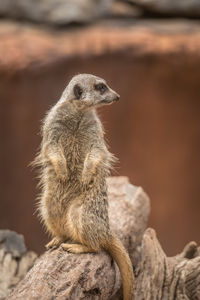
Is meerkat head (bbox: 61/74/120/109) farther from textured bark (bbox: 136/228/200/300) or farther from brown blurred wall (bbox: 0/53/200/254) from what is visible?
brown blurred wall (bbox: 0/53/200/254)

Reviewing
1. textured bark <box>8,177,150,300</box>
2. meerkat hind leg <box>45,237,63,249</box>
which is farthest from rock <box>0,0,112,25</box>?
meerkat hind leg <box>45,237,63,249</box>

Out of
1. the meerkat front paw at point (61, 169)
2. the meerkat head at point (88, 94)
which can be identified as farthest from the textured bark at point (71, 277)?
the meerkat head at point (88, 94)

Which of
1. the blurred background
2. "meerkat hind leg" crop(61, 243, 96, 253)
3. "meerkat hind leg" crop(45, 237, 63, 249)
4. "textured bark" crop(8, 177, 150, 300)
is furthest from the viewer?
the blurred background

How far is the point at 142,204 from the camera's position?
13.3ft

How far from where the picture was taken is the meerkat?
2.96 metres

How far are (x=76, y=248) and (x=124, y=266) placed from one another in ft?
0.99

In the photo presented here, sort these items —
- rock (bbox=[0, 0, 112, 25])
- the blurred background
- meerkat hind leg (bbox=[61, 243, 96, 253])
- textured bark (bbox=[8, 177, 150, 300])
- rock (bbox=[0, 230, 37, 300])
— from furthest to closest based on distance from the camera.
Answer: rock (bbox=[0, 0, 112, 25])
the blurred background
rock (bbox=[0, 230, 37, 300])
meerkat hind leg (bbox=[61, 243, 96, 253])
textured bark (bbox=[8, 177, 150, 300])

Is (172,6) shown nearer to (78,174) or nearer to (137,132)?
(137,132)

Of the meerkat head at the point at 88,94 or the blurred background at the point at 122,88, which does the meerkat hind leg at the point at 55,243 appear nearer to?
the meerkat head at the point at 88,94

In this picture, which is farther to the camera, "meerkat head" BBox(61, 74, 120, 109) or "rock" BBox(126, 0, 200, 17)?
"rock" BBox(126, 0, 200, 17)

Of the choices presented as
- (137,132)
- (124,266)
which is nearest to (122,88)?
(137,132)

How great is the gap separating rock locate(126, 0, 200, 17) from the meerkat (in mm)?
3155

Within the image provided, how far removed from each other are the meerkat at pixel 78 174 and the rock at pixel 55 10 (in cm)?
296

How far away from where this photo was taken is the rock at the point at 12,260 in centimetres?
362
